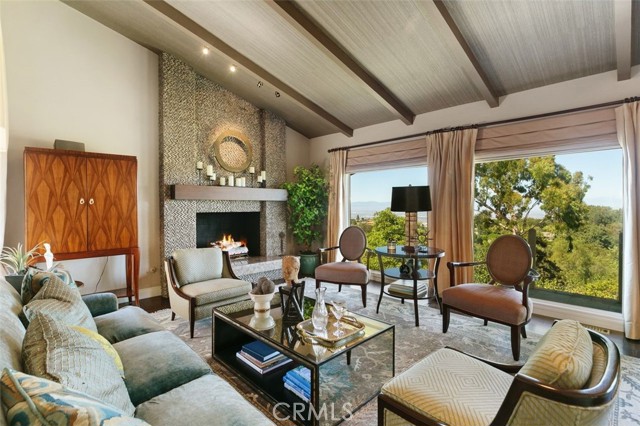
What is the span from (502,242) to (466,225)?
2.70 ft

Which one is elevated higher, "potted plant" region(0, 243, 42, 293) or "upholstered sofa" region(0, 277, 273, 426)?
"potted plant" region(0, 243, 42, 293)

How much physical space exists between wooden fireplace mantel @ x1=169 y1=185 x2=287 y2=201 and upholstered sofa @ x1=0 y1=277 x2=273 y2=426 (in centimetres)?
245

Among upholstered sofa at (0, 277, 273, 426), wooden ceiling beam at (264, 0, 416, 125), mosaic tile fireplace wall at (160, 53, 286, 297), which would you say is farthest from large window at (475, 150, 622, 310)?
upholstered sofa at (0, 277, 273, 426)

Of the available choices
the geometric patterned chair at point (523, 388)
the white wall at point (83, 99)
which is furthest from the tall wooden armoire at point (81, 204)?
the geometric patterned chair at point (523, 388)

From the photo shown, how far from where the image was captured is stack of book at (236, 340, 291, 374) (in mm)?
2004

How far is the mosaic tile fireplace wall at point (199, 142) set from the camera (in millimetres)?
4105

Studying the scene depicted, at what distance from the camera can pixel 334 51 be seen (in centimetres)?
315

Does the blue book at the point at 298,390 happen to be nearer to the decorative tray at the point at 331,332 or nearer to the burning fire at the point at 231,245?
the decorative tray at the point at 331,332

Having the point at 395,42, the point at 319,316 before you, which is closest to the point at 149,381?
the point at 319,316

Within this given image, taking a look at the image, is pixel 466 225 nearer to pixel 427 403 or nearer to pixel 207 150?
pixel 427 403

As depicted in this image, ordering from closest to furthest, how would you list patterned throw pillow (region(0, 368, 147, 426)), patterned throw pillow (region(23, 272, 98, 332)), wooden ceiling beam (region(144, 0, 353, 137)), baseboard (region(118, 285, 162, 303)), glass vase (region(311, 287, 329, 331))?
patterned throw pillow (region(0, 368, 147, 426)) → patterned throw pillow (region(23, 272, 98, 332)) → glass vase (region(311, 287, 329, 331)) → wooden ceiling beam (region(144, 0, 353, 137)) → baseboard (region(118, 285, 162, 303))

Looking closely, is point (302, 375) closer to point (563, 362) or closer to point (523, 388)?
point (523, 388)

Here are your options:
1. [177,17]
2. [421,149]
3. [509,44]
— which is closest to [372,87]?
[421,149]

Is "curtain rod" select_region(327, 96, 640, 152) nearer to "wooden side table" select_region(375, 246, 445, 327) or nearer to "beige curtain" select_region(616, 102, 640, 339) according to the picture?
"beige curtain" select_region(616, 102, 640, 339)
